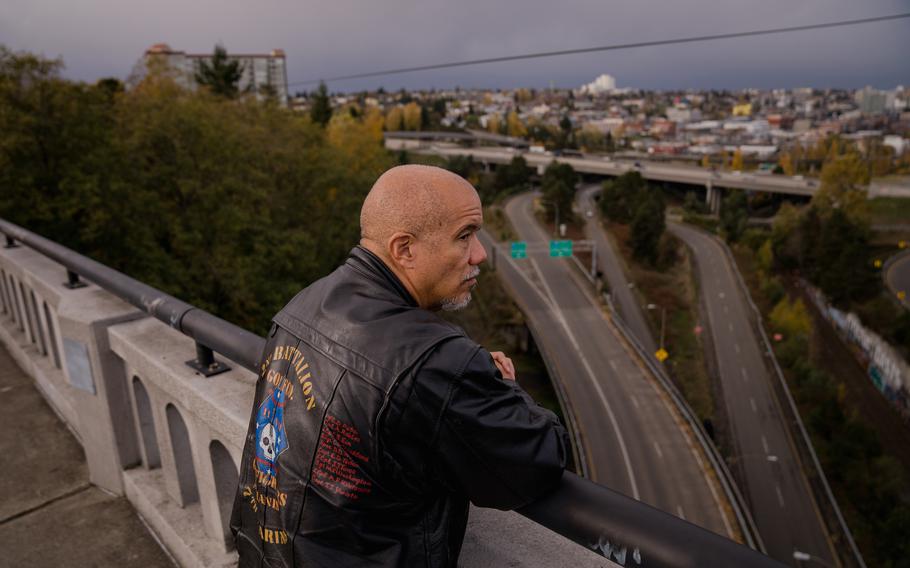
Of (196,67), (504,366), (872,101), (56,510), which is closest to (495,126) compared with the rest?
(196,67)

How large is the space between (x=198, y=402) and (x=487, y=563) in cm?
144

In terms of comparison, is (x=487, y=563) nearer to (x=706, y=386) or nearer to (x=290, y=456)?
(x=290, y=456)

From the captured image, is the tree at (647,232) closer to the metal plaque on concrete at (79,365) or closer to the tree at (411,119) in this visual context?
the metal plaque on concrete at (79,365)

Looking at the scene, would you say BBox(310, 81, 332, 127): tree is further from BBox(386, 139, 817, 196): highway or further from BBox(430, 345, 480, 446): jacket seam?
BBox(430, 345, 480, 446): jacket seam

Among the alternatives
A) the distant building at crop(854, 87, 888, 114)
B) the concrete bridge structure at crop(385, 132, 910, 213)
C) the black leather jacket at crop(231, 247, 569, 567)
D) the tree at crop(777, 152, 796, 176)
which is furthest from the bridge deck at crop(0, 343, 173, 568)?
the distant building at crop(854, 87, 888, 114)

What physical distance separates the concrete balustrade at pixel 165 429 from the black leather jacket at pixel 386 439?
34 cm

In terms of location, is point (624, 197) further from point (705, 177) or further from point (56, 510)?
point (56, 510)

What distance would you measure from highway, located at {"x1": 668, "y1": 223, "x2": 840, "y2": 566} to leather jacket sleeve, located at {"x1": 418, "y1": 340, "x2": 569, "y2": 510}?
22.8 meters

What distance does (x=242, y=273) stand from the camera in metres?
21.8

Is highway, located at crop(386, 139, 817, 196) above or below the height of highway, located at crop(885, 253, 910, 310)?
above

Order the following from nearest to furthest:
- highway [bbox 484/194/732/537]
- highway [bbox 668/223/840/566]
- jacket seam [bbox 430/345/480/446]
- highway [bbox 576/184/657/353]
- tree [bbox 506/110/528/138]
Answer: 1. jacket seam [bbox 430/345/480/446]
2. highway [bbox 484/194/732/537]
3. highway [bbox 668/223/840/566]
4. highway [bbox 576/184/657/353]
5. tree [bbox 506/110/528/138]

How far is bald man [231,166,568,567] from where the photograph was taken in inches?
58.1

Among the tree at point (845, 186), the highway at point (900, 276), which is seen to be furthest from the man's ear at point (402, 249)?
the tree at point (845, 186)

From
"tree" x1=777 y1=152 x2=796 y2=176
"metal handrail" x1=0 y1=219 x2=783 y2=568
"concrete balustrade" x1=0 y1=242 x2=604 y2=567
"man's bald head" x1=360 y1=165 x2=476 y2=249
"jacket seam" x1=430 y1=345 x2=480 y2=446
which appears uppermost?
"man's bald head" x1=360 y1=165 x2=476 y2=249
